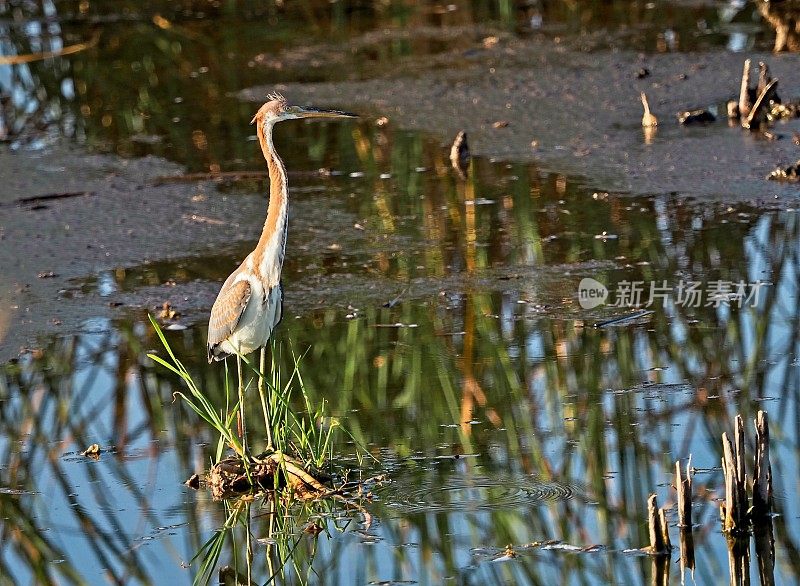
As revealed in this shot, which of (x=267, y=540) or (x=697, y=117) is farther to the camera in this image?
(x=697, y=117)

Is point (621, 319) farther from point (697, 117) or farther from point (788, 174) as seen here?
point (697, 117)

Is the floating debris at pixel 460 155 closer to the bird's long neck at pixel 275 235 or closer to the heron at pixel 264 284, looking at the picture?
the heron at pixel 264 284

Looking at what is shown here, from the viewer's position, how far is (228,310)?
6.11 m

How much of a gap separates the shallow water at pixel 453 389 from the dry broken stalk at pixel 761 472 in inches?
3.8

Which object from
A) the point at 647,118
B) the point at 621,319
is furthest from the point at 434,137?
the point at 621,319

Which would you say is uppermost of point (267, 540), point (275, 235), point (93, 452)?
point (275, 235)

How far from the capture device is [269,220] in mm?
6059

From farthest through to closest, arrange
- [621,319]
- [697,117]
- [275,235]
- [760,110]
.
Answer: [697,117] < [760,110] < [621,319] < [275,235]

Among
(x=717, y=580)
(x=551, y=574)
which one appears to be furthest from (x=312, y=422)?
(x=717, y=580)

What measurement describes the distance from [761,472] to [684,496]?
292 mm

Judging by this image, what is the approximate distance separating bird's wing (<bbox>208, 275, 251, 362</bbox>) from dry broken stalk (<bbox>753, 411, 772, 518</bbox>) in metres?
2.23

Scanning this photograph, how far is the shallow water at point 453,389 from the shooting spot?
17.5 ft

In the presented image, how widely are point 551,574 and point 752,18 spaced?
10.1 meters

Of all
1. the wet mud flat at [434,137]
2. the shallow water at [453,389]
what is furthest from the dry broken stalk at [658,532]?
the wet mud flat at [434,137]
